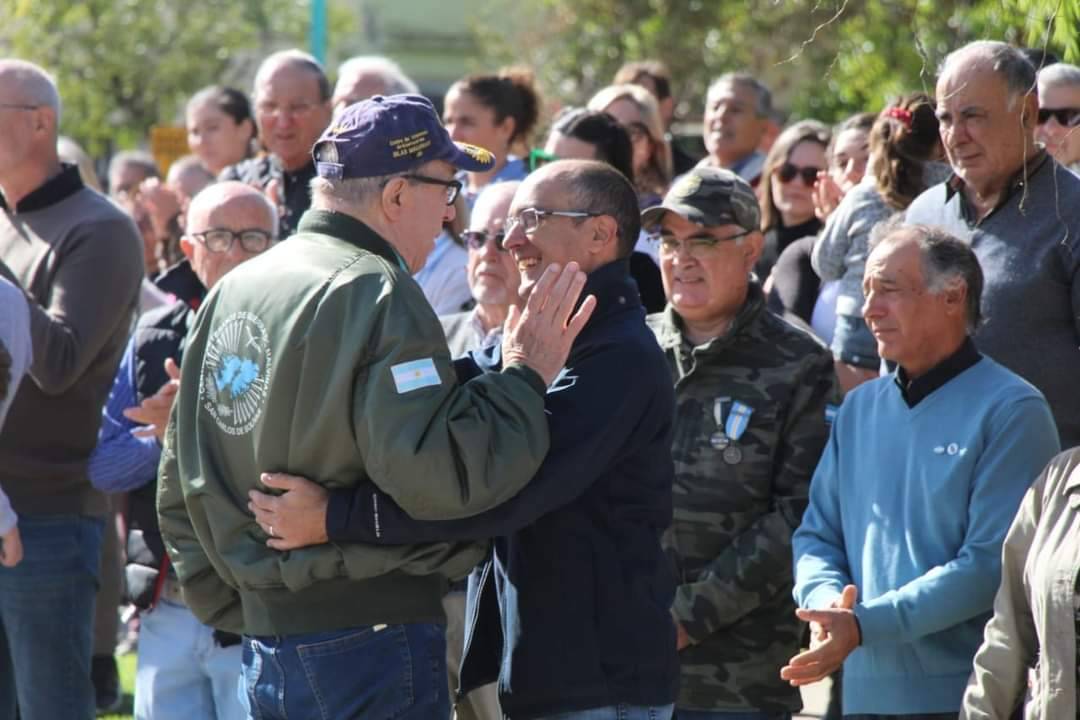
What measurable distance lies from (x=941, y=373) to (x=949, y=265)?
318 millimetres

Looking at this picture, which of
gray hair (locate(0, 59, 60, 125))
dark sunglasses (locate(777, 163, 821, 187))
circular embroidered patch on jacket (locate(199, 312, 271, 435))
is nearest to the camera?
circular embroidered patch on jacket (locate(199, 312, 271, 435))

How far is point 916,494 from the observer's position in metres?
4.43

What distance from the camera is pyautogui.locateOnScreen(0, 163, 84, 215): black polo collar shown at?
230 inches

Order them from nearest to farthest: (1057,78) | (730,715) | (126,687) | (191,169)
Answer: (730,715), (1057,78), (126,687), (191,169)

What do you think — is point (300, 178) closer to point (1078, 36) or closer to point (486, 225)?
point (486, 225)

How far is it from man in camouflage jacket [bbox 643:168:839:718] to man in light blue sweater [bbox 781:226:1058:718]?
179mm

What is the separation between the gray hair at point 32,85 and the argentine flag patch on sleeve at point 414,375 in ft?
10.00

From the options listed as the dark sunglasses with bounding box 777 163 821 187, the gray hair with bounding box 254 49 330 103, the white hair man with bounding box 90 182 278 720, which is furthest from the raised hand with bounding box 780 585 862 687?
the gray hair with bounding box 254 49 330 103

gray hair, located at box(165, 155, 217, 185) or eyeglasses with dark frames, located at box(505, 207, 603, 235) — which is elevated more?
eyeglasses with dark frames, located at box(505, 207, 603, 235)

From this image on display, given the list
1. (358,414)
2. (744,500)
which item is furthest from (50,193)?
(358,414)

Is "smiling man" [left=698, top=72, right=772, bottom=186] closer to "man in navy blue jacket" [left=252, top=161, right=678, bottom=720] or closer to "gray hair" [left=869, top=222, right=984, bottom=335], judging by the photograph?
"gray hair" [left=869, top=222, right=984, bottom=335]

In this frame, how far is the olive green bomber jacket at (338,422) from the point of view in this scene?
3393 mm

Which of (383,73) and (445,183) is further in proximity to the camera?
(383,73)

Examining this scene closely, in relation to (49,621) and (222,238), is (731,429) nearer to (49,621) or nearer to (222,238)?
(222,238)
